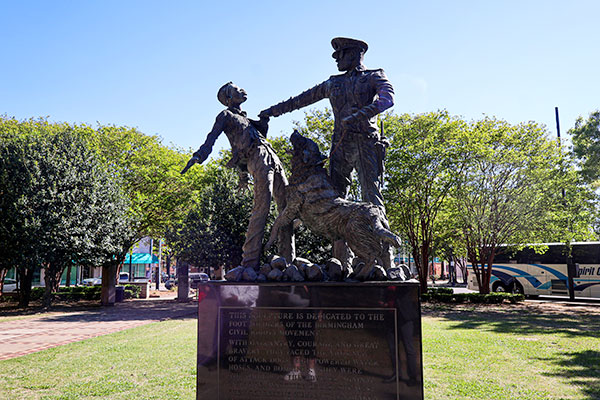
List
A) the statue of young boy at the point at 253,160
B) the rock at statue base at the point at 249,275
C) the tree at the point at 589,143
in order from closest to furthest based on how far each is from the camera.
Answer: the rock at statue base at the point at 249,275 → the statue of young boy at the point at 253,160 → the tree at the point at 589,143

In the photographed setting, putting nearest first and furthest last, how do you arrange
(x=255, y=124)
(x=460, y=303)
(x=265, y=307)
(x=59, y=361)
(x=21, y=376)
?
1. (x=265, y=307)
2. (x=255, y=124)
3. (x=21, y=376)
4. (x=59, y=361)
5. (x=460, y=303)

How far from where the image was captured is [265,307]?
13.4ft

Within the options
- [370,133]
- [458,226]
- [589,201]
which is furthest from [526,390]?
[589,201]

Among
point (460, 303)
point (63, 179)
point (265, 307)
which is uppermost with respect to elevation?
point (63, 179)

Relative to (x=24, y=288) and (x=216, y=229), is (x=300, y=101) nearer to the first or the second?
(x=216, y=229)

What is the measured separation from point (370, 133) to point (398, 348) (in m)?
2.70

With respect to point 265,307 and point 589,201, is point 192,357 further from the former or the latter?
point 589,201

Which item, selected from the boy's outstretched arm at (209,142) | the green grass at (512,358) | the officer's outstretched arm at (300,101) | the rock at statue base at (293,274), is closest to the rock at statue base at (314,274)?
the rock at statue base at (293,274)

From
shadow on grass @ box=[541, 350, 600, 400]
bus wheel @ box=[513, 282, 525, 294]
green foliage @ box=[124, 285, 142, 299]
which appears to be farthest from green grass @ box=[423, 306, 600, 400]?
green foliage @ box=[124, 285, 142, 299]

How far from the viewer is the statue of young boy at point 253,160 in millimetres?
5230

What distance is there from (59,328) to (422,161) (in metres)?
15.9

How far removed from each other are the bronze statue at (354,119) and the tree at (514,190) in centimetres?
1551

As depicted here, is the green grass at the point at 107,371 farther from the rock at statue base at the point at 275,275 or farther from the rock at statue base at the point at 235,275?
the rock at statue base at the point at 275,275

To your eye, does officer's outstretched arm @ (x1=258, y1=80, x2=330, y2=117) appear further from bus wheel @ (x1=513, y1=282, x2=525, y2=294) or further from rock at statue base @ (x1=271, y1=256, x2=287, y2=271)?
Answer: bus wheel @ (x1=513, y1=282, x2=525, y2=294)
